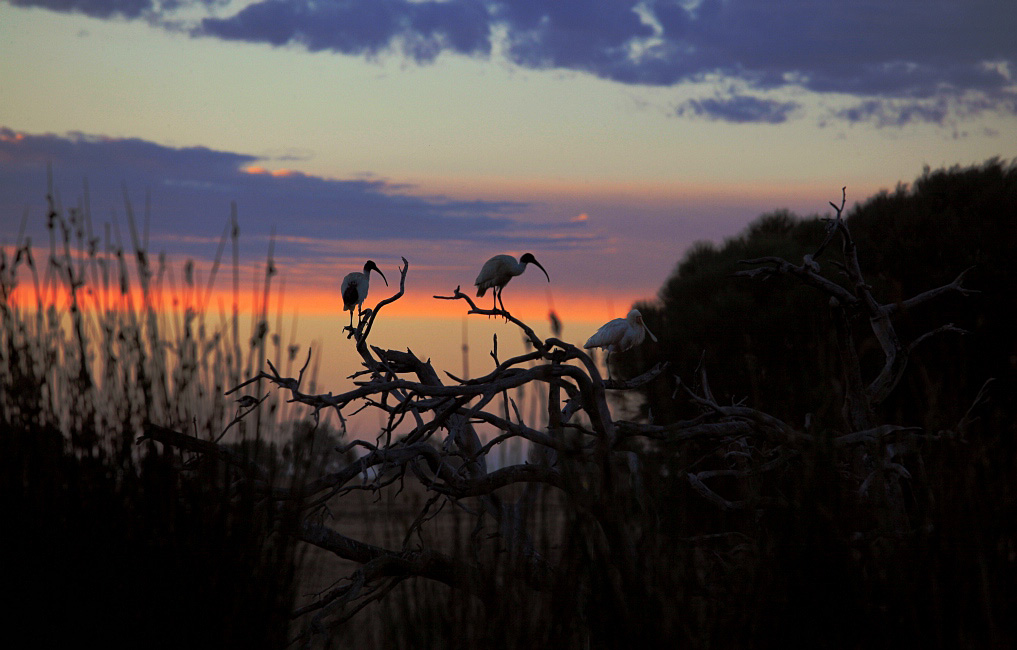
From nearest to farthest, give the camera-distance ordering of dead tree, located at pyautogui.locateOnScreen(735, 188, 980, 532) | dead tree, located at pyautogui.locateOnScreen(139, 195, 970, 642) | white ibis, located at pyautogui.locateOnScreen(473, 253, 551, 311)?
dead tree, located at pyautogui.locateOnScreen(139, 195, 970, 642) → dead tree, located at pyautogui.locateOnScreen(735, 188, 980, 532) → white ibis, located at pyautogui.locateOnScreen(473, 253, 551, 311)

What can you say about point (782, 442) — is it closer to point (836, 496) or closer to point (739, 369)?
point (836, 496)

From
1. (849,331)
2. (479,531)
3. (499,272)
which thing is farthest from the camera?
(499,272)

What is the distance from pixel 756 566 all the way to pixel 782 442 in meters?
0.90

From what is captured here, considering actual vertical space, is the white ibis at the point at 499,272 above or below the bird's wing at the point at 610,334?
above

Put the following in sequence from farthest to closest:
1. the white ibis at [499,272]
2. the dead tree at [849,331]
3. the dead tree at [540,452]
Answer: the white ibis at [499,272]
the dead tree at [849,331]
the dead tree at [540,452]

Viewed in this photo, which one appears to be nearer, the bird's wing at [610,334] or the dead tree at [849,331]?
the dead tree at [849,331]

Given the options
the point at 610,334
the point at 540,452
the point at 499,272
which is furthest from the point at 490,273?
the point at 540,452

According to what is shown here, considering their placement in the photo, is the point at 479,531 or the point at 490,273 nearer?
the point at 479,531

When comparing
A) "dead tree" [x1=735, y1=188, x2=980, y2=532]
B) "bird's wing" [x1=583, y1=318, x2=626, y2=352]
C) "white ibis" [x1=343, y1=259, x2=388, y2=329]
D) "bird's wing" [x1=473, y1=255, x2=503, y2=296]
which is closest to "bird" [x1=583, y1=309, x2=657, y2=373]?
"bird's wing" [x1=583, y1=318, x2=626, y2=352]

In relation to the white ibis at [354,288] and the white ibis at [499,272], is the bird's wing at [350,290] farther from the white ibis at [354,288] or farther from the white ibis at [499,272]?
the white ibis at [499,272]

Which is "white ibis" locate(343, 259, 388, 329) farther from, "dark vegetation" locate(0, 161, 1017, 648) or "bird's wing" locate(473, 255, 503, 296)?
"dark vegetation" locate(0, 161, 1017, 648)

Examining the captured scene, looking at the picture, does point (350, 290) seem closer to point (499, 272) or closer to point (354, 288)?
point (354, 288)

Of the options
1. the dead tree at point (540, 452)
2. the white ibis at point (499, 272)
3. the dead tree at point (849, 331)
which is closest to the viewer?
the dead tree at point (540, 452)

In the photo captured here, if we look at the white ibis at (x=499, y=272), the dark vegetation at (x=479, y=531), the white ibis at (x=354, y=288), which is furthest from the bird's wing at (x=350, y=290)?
the dark vegetation at (x=479, y=531)
